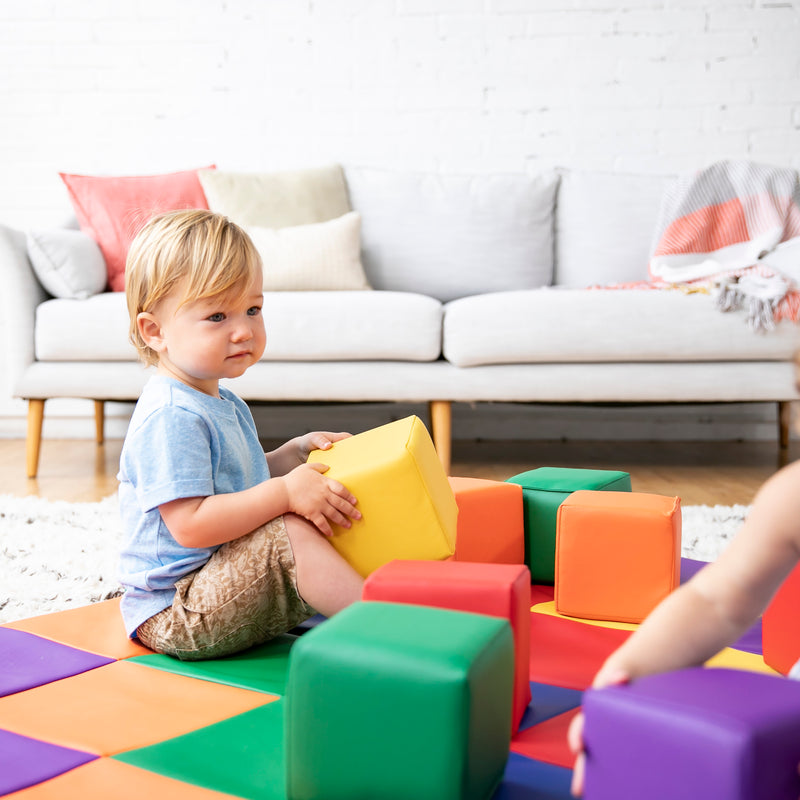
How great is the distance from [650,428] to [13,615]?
2.37 metres

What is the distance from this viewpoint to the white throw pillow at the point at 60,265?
2283mm

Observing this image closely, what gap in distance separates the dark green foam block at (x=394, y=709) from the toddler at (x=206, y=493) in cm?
33

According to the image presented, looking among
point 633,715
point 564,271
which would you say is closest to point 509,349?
point 564,271

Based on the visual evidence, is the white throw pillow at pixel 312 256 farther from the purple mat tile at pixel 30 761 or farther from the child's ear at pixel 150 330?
the purple mat tile at pixel 30 761

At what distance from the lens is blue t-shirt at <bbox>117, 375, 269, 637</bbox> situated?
0.97m

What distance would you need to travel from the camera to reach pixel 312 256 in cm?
247

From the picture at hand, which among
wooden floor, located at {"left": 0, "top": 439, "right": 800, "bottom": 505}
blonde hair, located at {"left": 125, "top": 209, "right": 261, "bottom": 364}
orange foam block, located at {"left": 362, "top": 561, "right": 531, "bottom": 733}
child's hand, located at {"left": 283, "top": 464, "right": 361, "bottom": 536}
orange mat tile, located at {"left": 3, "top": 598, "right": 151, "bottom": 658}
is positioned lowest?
wooden floor, located at {"left": 0, "top": 439, "right": 800, "bottom": 505}

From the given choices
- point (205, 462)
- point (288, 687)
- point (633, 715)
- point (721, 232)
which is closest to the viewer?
point (633, 715)

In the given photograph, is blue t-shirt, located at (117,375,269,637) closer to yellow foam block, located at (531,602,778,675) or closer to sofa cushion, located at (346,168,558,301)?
yellow foam block, located at (531,602,778,675)

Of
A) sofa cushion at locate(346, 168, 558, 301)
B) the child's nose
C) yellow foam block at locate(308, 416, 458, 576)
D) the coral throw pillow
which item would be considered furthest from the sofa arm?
yellow foam block at locate(308, 416, 458, 576)

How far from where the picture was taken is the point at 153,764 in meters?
0.73

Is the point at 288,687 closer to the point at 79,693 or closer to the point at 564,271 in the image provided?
the point at 79,693

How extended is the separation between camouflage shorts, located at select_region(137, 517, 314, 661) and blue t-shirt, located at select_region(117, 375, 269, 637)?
0.03m

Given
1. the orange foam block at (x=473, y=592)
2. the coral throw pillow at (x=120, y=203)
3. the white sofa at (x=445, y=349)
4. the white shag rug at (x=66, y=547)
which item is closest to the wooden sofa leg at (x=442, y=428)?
the white sofa at (x=445, y=349)
